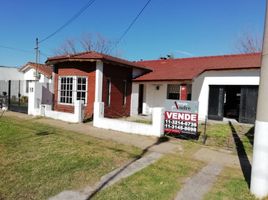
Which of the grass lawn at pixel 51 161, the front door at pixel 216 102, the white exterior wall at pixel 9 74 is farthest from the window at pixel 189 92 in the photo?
the white exterior wall at pixel 9 74

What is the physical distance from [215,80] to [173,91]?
305 cm

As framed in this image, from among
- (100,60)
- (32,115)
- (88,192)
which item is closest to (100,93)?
(100,60)

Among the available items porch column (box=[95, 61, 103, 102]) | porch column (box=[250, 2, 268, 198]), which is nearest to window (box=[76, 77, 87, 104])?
porch column (box=[95, 61, 103, 102])

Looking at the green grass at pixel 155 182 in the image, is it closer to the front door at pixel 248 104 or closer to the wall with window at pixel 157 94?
the front door at pixel 248 104

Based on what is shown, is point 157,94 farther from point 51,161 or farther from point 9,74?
point 9,74

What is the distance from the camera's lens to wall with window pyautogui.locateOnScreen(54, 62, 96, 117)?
47.0 ft

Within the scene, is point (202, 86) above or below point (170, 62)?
below

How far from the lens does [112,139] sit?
930 centimetres

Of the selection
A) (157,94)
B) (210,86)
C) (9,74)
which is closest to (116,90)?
(157,94)

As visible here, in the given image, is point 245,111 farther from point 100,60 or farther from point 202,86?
point 100,60

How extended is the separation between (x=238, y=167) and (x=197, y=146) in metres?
2.20

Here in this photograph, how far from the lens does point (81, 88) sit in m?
14.8

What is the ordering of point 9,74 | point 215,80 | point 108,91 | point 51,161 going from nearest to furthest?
point 51,161 → point 108,91 → point 215,80 → point 9,74

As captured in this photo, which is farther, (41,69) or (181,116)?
(41,69)
